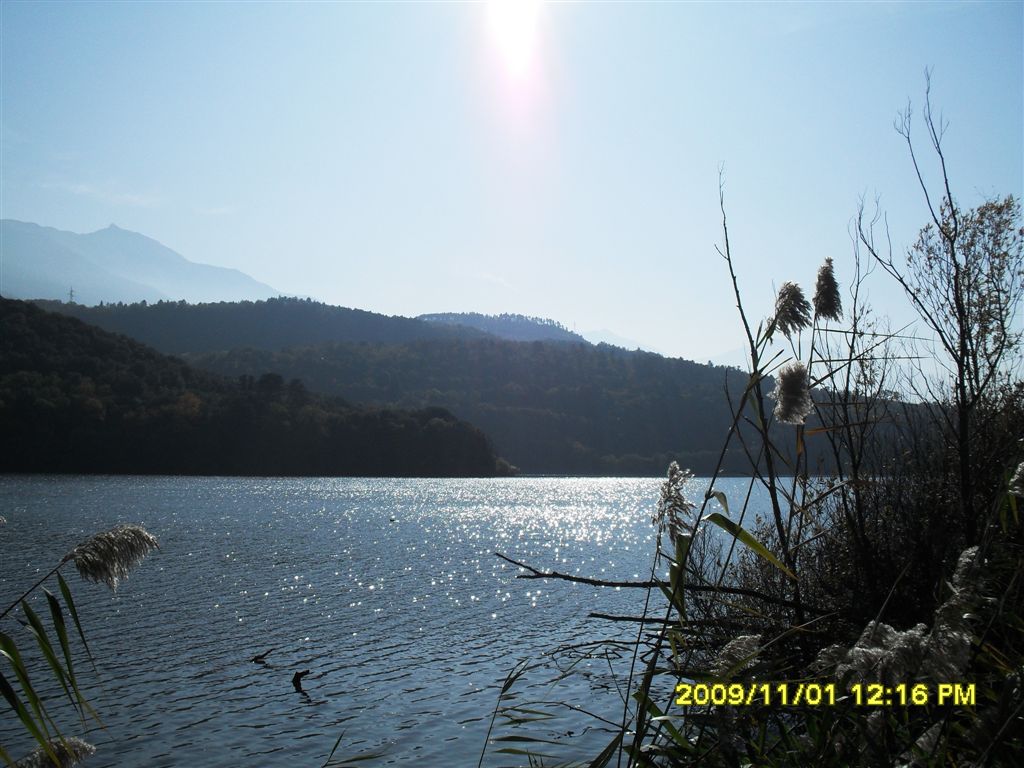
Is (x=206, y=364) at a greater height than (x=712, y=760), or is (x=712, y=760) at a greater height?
(x=206, y=364)

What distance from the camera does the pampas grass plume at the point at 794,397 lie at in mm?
2633

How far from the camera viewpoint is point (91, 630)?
61.9ft

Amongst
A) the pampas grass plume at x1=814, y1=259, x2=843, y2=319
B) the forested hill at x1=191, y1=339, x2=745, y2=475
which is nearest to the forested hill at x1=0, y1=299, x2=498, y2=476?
the forested hill at x1=191, y1=339, x2=745, y2=475

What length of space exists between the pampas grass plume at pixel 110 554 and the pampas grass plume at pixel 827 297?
3064mm

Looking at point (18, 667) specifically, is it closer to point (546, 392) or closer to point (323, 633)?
point (323, 633)

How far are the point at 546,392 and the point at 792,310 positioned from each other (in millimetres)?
137018

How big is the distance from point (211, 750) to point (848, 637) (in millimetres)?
10735

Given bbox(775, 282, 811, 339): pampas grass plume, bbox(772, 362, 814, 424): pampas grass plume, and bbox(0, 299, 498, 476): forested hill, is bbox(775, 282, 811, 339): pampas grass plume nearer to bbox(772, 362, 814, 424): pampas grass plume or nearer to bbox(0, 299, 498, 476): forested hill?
bbox(772, 362, 814, 424): pampas grass plume

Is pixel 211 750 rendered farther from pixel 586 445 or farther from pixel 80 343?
pixel 586 445

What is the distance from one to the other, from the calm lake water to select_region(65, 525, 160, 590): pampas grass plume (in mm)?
1567


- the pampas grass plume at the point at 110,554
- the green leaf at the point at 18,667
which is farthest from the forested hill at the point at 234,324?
the green leaf at the point at 18,667

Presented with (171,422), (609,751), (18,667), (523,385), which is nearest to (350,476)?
(171,422)

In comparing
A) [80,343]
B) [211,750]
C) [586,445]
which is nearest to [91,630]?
[211,750]

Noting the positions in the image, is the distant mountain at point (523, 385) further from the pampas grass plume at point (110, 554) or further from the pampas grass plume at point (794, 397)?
the pampas grass plume at point (794, 397)
